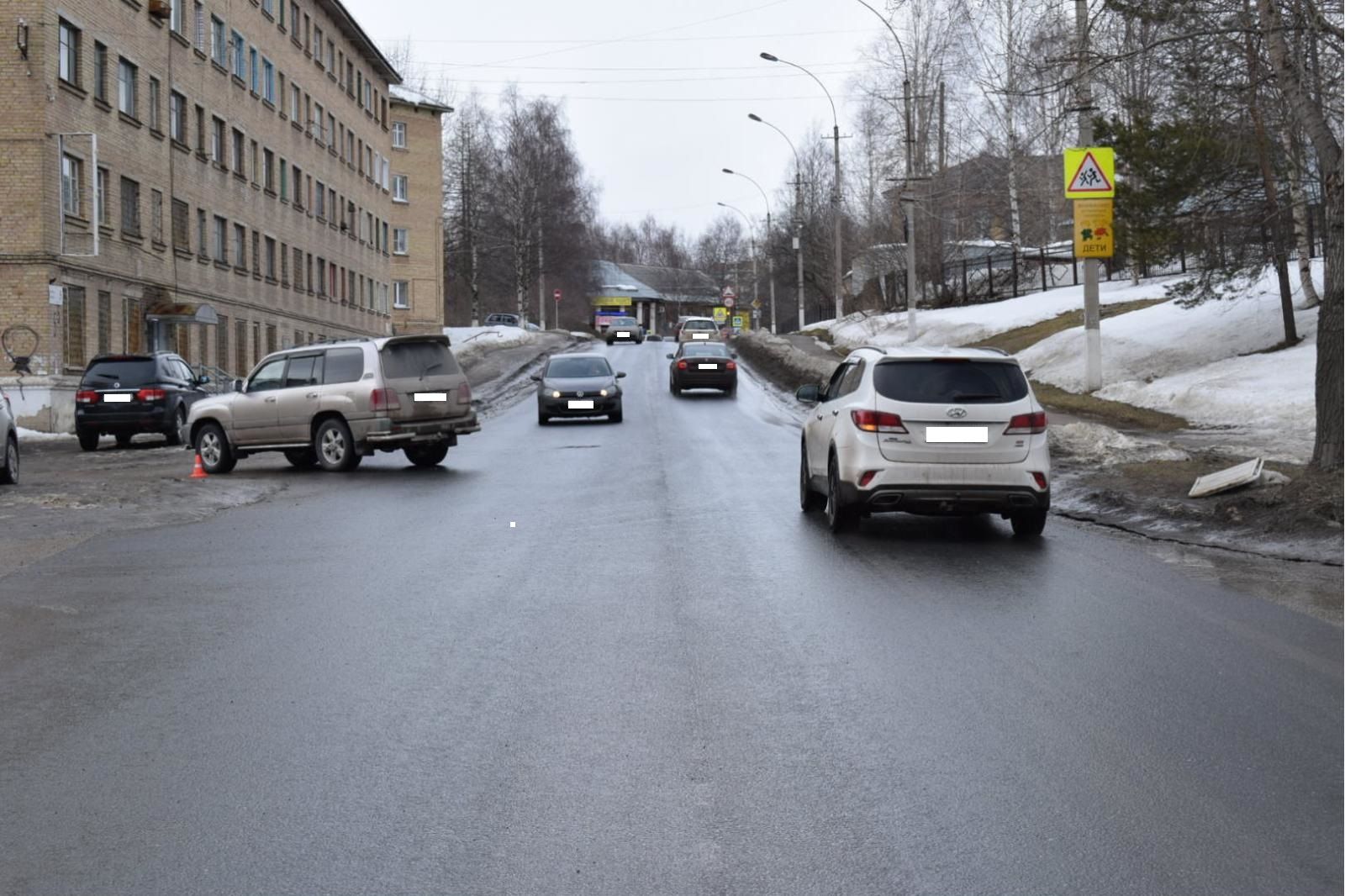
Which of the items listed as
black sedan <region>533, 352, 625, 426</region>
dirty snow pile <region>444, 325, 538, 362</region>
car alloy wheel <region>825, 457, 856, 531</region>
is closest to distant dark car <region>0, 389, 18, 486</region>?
car alloy wheel <region>825, 457, 856, 531</region>

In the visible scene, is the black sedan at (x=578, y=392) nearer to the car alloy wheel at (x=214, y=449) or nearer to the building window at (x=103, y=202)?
the car alloy wheel at (x=214, y=449)

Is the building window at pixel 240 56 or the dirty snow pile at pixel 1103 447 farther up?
the building window at pixel 240 56

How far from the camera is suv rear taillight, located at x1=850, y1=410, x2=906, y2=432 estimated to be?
508 inches

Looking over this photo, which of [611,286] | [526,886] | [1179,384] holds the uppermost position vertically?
[611,286]

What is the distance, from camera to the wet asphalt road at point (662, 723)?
186 inches

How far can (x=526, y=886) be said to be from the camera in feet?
14.7

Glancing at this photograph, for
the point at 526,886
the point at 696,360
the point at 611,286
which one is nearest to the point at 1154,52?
the point at 526,886

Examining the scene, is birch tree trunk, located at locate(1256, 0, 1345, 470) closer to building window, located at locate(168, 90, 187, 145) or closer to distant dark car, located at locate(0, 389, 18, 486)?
distant dark car, located at locate(0, 389, 18, 486)

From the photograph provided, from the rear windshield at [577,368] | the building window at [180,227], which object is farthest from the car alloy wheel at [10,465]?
the building window at [180,227]

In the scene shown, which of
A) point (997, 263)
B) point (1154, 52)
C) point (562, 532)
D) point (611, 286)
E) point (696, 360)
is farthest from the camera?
point (611, 286)

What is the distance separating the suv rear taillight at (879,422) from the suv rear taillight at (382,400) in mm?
9597

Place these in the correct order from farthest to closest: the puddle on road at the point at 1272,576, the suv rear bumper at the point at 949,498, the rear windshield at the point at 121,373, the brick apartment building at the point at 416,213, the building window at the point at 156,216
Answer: the brick apartment building at the point at 416,213, the building window at the point at 156,216, the rear windshield at the point at 121,373, the suv rear bumper at the point at 949,498, the puddle on road at the point at 1272,576

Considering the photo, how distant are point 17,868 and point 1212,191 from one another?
2617 cm

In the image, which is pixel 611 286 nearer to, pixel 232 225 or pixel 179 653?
pixel 232 225
